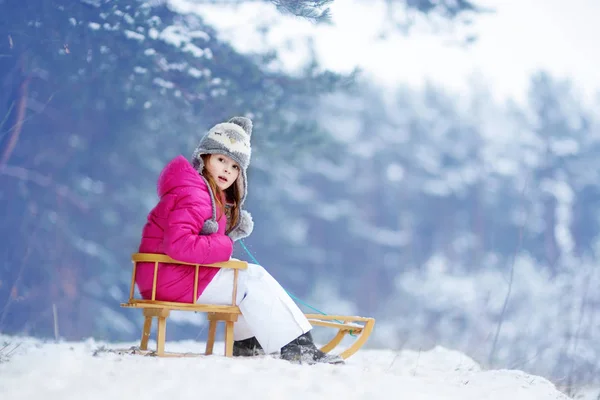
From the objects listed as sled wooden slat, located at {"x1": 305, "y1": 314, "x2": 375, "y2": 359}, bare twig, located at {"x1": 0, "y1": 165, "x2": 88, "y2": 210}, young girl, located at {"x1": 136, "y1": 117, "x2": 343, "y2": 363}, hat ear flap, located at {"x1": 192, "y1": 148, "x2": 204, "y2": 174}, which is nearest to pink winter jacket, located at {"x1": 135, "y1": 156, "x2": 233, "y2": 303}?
young girl, located at {"x1": 136, "y1": 117, "x2": 343, "y2": 363}

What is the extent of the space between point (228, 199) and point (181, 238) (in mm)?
399

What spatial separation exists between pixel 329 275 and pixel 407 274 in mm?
1271

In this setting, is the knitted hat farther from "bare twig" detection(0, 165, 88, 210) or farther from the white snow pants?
"bare twig" detection(0, 165, 88, 210)

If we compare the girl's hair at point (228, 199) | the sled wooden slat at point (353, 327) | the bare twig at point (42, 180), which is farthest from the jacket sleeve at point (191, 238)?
the bare twig at point (42, 180)

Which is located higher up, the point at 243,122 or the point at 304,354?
the point at 243,122

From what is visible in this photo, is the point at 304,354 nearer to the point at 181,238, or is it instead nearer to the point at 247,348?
the point at 247,348

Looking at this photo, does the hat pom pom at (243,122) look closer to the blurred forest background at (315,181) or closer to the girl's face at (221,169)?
the girl's face at (221,169)

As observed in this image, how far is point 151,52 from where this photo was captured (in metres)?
5.98

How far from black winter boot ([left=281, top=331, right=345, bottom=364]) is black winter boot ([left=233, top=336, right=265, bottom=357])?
0.59 feet

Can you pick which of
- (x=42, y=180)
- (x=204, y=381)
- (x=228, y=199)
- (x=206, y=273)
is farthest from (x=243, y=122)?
(x=42, y=180)

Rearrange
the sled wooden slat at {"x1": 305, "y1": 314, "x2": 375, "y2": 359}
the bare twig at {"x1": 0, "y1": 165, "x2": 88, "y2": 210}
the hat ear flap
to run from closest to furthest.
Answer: the sled wooden slat at {"x1": 305, "y1": 314, "x2": 375, "y2": 359}, the hat ear flap, the bare twig at {"x1": 0, "y1": 165, "x2": 88, "y2": 210}

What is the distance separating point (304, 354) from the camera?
2156 millimetres

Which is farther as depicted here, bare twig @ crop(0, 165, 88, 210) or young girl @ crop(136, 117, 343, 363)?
bare twig @ crop(0, 165, 88, 210)

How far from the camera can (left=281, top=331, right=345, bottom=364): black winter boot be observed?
2.14 metres
